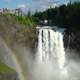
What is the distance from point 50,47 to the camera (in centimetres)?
5919

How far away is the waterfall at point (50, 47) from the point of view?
57.9 m

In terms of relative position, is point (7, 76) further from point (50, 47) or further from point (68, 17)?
point (68, 17)

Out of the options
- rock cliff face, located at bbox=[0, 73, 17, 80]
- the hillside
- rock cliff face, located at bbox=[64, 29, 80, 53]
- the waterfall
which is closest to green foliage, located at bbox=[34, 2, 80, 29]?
rock cliff face, located at bbox=[64, 29, 80, 53]

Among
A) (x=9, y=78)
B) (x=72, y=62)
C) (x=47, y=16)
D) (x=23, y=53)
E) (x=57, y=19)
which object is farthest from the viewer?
(x=47, y=16)

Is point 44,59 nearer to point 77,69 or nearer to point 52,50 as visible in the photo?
point 52,50

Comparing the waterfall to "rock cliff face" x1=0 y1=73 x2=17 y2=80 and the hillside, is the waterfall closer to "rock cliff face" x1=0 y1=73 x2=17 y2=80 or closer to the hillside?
the hillside

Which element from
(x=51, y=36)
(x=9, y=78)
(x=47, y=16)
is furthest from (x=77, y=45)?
(x=47, y=16)

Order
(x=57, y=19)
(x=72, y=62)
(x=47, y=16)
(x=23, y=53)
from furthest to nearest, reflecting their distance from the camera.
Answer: (x=47, y=16) → (x=57, y=19) → (x=72, y=62) → (x=23, y=53)

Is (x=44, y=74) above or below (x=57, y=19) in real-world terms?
below

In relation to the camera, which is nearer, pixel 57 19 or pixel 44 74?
pixel 44 74

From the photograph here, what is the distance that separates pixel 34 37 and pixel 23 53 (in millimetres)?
4535

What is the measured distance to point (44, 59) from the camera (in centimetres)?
5781

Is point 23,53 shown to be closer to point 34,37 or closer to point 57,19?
point 34,37

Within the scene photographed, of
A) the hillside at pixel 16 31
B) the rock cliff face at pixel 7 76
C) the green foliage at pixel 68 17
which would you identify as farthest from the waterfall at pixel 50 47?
the rock cliff face at pixel 7 76
